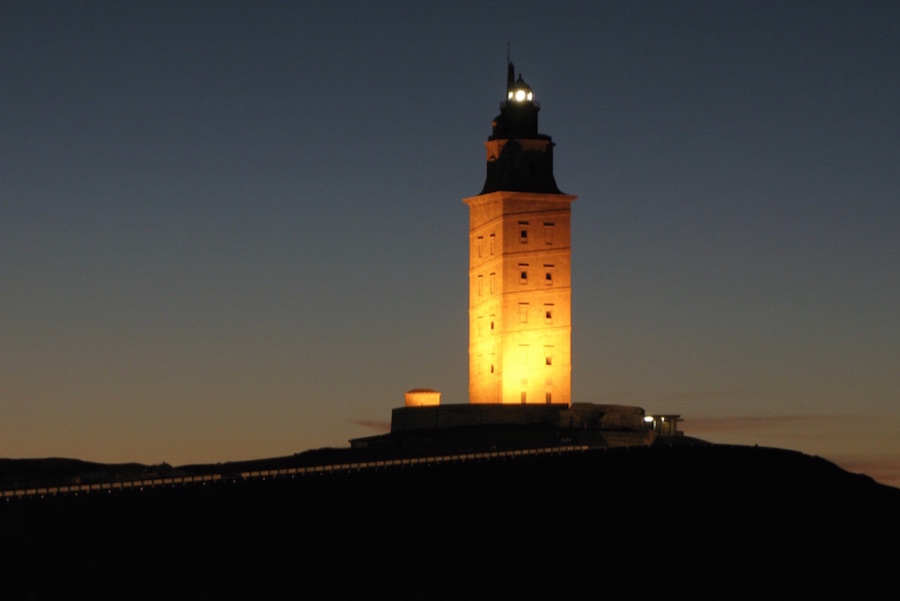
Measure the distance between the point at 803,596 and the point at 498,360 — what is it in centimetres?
3881

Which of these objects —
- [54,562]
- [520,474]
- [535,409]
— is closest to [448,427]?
[535,409]

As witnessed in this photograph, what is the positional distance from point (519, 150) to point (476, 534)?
126ft

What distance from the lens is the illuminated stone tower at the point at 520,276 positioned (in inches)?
4368

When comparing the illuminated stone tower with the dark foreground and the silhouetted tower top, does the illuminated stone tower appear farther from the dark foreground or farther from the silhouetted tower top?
the dark foreground

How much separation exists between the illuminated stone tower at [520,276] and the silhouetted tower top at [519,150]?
0.05 metres

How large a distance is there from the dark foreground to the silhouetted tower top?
26007 millimetres

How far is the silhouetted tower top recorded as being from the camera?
11294 cm

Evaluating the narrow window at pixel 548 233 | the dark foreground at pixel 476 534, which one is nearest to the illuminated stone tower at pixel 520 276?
the narrow window at pixel 548 233

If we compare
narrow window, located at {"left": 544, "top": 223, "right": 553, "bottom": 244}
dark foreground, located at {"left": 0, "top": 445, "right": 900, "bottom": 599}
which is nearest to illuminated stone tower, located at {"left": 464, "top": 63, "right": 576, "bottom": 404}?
narrow window, located at {"left": 544, "top": 223, "right": 553, "bottom": 244}

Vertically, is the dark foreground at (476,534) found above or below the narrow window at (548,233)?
below

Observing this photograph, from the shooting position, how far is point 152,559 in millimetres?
74188

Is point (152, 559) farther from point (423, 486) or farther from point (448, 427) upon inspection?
point (448, 427)

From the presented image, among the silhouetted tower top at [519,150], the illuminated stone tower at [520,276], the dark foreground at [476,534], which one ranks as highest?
the silhouetted tower top at [519,150]

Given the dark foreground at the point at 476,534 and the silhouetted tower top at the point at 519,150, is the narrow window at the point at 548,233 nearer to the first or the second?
the silhouetted tower top at the point at 519,150
